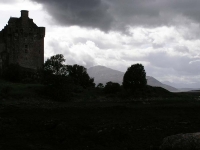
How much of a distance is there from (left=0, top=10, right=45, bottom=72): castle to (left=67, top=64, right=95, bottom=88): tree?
11.1m

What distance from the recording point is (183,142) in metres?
17.4

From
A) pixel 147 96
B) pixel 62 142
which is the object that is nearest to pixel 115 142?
pixel 62 142

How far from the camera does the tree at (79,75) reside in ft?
268

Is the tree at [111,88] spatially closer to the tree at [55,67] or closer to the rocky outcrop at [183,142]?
the tree at [55,67]

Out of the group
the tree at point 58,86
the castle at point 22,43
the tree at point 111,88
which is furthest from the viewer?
the castle at point 22,43

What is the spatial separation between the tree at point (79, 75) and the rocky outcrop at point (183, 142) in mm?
63249

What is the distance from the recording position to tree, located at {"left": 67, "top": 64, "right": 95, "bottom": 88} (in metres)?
81.6

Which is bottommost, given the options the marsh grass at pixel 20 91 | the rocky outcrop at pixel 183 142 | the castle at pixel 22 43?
the rocky outcrop at pixel 183 142

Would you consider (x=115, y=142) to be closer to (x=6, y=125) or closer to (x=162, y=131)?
(x=162, y=131)

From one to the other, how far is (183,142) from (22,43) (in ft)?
256

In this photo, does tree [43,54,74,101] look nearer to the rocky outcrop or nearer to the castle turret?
the castle turret

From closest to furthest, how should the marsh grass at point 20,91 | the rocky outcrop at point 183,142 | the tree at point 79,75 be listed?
the rocky outcrop at point 183,142
the marsh grass at point 20,91
the tree at point 79,75

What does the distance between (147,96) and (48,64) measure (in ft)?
75.2

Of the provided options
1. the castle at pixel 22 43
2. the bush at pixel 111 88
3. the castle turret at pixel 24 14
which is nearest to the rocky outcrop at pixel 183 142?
the bush at pixel 111 88
